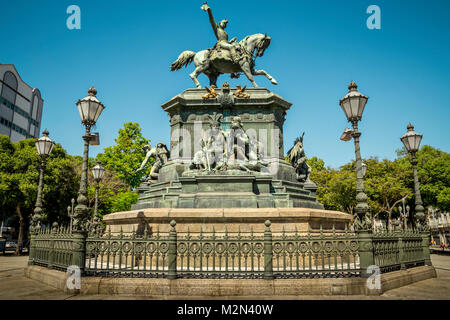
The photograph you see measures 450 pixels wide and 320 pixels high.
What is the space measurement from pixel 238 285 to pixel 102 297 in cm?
296

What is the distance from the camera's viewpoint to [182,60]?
→ 17062 millimetres

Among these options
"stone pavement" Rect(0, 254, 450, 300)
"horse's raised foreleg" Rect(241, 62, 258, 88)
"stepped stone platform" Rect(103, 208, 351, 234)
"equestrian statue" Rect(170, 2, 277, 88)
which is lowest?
"stone pavement" Rect(0, 254, 450, 300)

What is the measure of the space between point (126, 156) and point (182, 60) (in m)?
20.5

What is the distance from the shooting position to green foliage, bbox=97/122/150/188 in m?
34.8

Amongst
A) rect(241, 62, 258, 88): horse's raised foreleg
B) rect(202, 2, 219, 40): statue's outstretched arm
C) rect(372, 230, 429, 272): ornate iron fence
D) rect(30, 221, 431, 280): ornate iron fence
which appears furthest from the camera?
rect(241, 62, 258, 88): horse's raised foreleg

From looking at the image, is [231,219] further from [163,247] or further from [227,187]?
[163,247]

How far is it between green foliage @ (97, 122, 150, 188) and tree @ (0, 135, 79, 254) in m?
3.45

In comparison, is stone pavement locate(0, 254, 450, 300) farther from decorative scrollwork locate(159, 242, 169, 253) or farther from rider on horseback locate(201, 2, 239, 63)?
rider on horseback locate(201, 2, 239, 63)

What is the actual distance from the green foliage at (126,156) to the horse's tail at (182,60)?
1855cm

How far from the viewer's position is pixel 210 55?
16.6 metres

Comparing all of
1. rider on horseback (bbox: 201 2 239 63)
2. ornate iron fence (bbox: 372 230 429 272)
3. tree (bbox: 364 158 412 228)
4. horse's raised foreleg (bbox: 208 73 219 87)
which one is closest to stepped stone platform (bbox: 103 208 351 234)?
ornate iron fence (bbox: 372 230 429 272)

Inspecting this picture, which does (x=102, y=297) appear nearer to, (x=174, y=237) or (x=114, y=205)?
(x=174, y=237)

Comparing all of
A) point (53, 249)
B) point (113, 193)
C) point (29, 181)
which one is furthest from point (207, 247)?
point (113, 193)

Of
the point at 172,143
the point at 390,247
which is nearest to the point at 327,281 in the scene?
the point at 390,247
